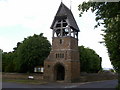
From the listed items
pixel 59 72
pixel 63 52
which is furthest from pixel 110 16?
pixel 59 72

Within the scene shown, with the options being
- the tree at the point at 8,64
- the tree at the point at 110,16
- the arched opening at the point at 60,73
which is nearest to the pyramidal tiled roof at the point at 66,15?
the arched opening at the point at 60,73

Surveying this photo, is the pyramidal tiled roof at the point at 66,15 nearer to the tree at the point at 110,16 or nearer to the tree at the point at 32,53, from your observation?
the tree at the point at 32,53

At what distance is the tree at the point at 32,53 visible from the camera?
53584mm

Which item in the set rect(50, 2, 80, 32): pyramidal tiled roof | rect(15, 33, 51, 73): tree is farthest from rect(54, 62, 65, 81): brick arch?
rect(50, 2, 80, 32): pyramidal tiled roof

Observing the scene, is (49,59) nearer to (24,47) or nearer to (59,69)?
(59,69)

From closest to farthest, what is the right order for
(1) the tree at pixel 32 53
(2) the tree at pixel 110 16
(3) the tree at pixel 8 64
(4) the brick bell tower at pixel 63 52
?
(2) the tree at pixel 110 16
(4) the brick bell tower at pixel 63 52
(1) the tree at pixel 32 53
(3) the tree at pixel 8 64

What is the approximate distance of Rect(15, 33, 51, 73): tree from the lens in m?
53.6

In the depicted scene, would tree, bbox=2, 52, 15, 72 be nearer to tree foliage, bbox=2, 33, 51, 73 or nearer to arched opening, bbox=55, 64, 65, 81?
tree foliage, bbox=2, 33, 51, 73

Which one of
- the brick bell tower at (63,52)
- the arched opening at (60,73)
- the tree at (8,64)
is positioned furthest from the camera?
the tree at (8,64)

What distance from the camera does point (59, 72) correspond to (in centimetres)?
4981

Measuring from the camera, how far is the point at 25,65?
55.9 m

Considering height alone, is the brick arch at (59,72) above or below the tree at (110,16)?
below

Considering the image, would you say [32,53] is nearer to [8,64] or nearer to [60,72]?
[60,72]

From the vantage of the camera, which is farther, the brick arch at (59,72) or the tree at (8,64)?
the tree at (8,64)
